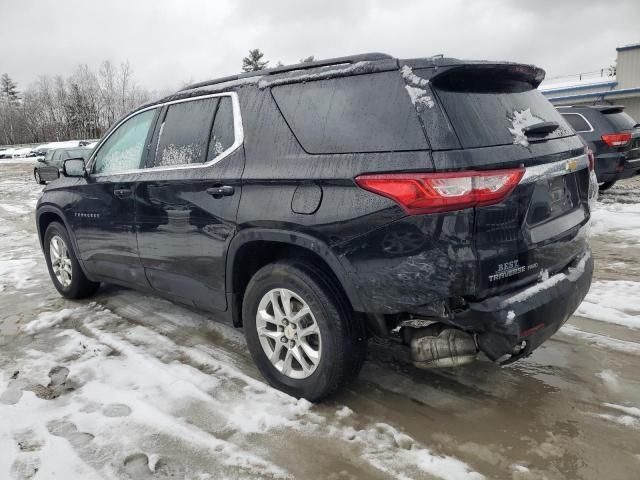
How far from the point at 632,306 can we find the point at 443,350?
8.12 ft

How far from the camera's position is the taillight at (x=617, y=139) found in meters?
8.60

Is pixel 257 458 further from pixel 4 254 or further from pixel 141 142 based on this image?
pixel 4 254

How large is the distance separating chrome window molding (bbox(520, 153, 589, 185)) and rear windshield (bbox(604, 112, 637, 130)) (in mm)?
6911

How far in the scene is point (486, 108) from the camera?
2482 millimetres

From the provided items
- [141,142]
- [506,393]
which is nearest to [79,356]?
[141,142]

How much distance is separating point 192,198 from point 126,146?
1.26 metres

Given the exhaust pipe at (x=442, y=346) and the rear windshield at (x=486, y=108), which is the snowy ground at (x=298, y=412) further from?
the rear windshield at (x=486, y=108)

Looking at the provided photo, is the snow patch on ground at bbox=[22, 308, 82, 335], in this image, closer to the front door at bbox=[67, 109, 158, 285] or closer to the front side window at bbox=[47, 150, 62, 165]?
the front door at bbox=[67, 109, 158, 285]

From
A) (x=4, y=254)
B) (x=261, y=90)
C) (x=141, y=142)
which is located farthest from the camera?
(x=4, y=254)

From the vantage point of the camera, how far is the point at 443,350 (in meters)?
2.57

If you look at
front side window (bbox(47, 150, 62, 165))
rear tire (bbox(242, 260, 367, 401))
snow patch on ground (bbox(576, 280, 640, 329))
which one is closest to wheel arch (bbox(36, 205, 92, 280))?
rear tire (bbox(242, 260, 367, 401))

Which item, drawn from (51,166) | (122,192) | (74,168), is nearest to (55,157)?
(51,166)

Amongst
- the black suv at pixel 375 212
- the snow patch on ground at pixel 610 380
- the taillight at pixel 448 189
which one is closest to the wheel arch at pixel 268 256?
the black suv at pixel 375 212

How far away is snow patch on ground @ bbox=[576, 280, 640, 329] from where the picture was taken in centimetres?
390
